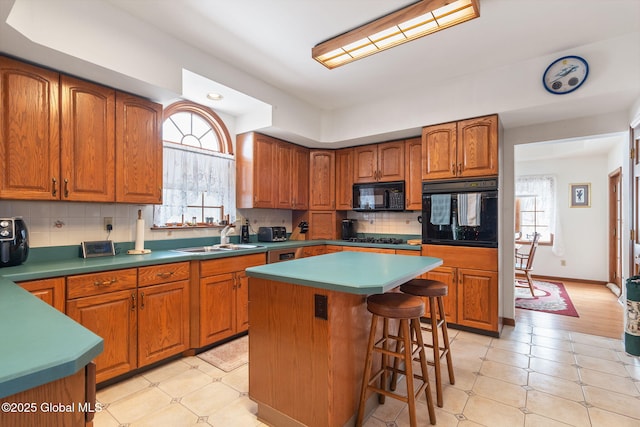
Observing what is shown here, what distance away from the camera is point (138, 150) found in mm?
2625

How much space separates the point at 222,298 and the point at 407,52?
9.42 ft

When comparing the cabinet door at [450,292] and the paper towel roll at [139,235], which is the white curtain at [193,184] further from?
the cabinet door at [450,292]

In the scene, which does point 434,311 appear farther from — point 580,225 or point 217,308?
point 580,225

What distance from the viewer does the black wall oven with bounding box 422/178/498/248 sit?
3.22 metres

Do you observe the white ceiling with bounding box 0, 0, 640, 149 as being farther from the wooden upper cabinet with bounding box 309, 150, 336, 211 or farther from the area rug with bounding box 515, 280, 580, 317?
the area rug with bounding box 515, 280, 580, 317

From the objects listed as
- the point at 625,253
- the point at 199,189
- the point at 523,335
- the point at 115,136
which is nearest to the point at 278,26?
the point at 115,136

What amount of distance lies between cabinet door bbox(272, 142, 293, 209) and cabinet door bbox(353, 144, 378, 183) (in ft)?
3.09

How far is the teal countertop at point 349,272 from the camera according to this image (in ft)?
4.91

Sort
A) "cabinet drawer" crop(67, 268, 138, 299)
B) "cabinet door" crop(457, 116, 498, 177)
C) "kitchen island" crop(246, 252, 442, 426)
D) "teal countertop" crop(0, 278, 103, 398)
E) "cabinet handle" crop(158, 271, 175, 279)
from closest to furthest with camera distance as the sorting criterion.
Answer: "teal countertop" crop(0, 278, 103, 398)
"kitchen island" crop(246, 252, 442, 426)
"cabinet drawer" crop(67, 268, 138, 299)
"cabinet handle" crop(158, 271, 175, 279)
"cabinet door" crop(457, 116, 498, 177)

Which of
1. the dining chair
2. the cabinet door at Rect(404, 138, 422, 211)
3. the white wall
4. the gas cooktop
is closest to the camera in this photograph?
the cabinet door at Rect(404, 138, 422, 211)

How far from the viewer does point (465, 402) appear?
2.08m

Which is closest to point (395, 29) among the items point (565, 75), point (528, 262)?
point (565, 75)

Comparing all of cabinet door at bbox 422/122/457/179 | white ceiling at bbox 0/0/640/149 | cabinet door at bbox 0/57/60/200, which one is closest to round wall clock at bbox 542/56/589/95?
white ceiling at bbox 0/0/640/149

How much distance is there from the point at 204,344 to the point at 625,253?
4365 mm
